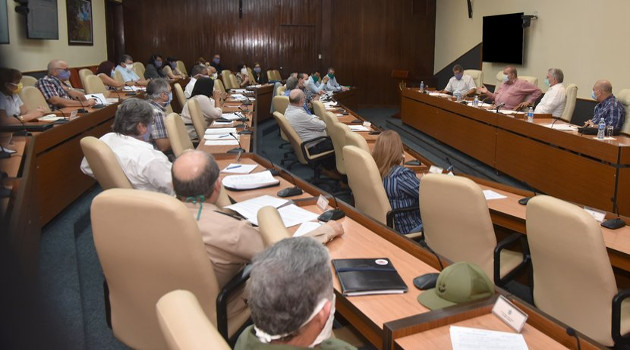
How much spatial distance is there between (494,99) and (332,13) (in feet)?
21.4

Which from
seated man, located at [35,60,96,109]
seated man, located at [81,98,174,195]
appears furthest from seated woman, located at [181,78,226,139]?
seated man, located at [81,98,174,195]

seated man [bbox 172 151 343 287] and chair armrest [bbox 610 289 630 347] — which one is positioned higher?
seated man [bbox 172 151 343 287]

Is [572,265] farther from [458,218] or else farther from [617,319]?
[458,218]

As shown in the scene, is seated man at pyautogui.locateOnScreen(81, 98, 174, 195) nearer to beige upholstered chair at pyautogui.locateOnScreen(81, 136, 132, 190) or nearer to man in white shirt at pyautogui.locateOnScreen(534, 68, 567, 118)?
beige upholstered chair at pyautogui.locateOnScreen(81, 136, 132, 190)

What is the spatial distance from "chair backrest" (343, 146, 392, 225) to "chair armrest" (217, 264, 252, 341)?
1146mm

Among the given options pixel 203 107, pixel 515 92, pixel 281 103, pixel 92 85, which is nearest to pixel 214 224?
pixel 203 107

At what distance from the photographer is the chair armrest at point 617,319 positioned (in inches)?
80.5

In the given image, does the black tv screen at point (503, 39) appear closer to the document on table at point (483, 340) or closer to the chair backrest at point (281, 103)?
the chair backrest at point (281, 103)

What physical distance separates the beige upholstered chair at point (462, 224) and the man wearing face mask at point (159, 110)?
2733 millimetres

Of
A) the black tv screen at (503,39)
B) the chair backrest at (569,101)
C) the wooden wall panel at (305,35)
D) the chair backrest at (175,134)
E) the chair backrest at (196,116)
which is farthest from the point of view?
the wooden wall panel at (305,35)

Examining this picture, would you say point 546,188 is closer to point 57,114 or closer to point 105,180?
point 105,180

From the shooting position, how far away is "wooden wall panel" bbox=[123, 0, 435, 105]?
43.7 ft

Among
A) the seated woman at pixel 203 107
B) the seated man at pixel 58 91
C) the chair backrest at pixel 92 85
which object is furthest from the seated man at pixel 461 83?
the seated man at pixel 58 91

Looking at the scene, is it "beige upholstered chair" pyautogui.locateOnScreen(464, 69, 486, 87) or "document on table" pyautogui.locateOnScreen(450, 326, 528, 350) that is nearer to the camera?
"document on table" pyautogui.locateOnScreen(450, 326, 528, 350)
